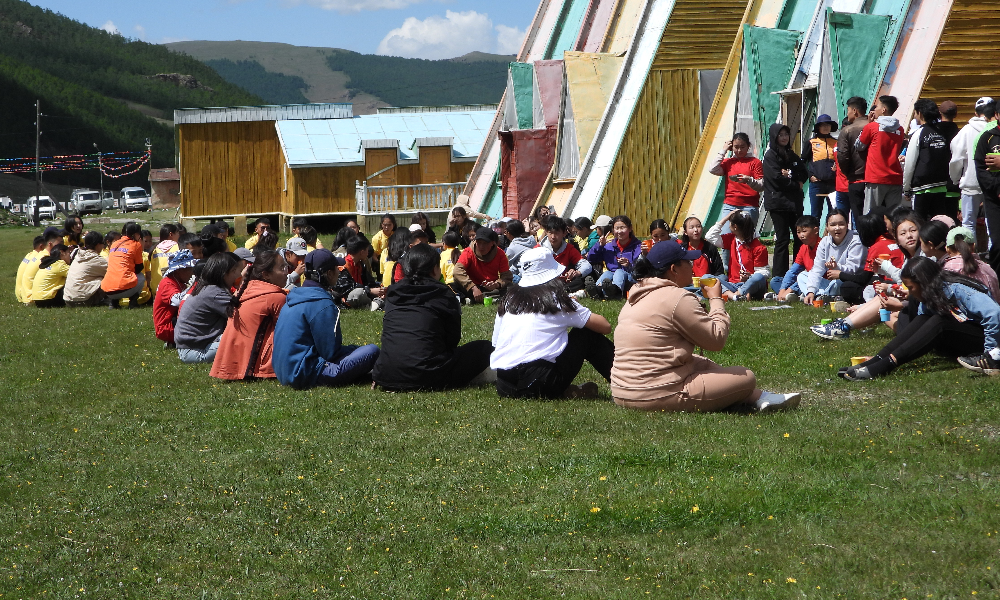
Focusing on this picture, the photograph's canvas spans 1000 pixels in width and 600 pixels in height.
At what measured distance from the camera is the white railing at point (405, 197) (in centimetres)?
3353

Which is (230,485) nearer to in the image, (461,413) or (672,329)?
(461,413)

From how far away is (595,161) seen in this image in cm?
2081

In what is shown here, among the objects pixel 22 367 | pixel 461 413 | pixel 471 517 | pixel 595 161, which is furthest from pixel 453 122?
pixel 471 517

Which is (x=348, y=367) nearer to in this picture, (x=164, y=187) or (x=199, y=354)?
(x=199, y=354)

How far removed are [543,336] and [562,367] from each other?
13.1 inches

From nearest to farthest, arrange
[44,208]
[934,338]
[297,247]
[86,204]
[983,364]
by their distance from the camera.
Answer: [983,364], [934,338], [297,247], [44,208], [86,204]

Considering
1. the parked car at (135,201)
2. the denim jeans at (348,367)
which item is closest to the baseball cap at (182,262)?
the denim jeans at (348,367)

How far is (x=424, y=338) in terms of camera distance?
856 cm

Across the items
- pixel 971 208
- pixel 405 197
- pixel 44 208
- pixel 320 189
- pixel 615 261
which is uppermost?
pixel 320 189

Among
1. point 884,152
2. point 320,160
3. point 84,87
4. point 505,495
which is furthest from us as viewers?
point 84,87

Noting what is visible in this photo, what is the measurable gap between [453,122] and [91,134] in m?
71.2

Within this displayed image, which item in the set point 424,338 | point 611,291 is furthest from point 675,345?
point 611,291

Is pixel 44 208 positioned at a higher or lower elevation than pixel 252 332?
higher

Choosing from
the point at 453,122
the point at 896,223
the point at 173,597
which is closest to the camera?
the point at 173,597
